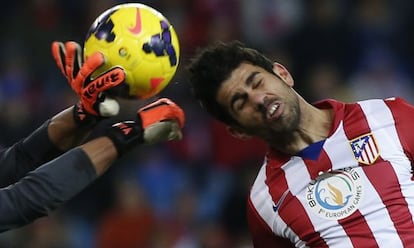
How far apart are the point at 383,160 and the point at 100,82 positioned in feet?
3.88

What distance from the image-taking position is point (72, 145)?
433 cm

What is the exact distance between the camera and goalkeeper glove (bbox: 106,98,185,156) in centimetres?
367

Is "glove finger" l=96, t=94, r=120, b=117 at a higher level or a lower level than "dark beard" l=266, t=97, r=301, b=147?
higher

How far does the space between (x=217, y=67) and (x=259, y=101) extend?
0.27 m

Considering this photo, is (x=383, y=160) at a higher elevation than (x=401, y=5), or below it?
higher

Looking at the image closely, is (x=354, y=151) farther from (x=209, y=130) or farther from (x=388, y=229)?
(x=209, y=130)

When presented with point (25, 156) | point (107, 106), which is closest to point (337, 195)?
point (107, 106)

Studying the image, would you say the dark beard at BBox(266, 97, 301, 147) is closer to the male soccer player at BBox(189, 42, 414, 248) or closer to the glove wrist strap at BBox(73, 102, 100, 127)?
the male soccer player at BBox(189, 42, 414, 248)

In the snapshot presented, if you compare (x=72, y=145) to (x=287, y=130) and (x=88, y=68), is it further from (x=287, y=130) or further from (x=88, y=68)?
(x=287, y=130)

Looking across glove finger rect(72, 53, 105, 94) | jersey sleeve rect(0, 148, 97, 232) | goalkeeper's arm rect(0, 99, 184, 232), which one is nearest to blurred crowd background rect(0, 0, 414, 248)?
glove finger rect(72, 53, 105, 94)

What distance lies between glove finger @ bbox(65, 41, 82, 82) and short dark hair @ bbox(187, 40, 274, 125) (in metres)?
0.50

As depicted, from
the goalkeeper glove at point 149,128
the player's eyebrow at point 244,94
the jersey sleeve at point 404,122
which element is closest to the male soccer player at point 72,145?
A: the goalkeeper glove at point 149,128

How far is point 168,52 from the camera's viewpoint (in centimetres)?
409

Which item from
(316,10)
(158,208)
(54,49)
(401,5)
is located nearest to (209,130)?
(158,208)
